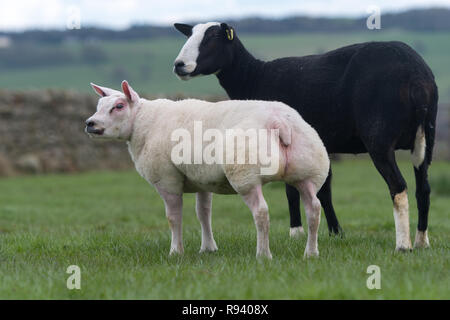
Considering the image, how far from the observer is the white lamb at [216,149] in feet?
17.1

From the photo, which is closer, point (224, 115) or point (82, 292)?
point (82, 292)

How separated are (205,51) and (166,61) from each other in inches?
2582

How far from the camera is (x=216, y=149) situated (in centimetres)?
537

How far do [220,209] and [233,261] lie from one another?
22.8 ft

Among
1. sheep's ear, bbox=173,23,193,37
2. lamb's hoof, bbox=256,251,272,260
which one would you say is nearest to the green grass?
sheep's ear, bbox=173,23,193,37

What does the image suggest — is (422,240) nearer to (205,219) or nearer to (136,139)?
(205,219)

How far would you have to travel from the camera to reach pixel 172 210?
6027 mm

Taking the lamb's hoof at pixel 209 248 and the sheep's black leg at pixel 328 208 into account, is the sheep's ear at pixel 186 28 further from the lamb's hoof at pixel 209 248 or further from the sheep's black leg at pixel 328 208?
the lamb's hoof at pixel 209 248

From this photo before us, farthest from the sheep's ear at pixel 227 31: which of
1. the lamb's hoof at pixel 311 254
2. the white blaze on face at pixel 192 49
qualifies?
the lamb's hoof at pixel 311 254

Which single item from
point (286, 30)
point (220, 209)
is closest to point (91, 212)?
point (220, 209)

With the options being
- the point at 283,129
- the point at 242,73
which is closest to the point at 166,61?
the point at 242,73

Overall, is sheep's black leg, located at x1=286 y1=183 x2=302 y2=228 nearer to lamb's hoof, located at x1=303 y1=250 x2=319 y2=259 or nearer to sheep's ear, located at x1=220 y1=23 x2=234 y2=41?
lamb's hoof, located at x1=303 y1=250 x2=319 y2=259

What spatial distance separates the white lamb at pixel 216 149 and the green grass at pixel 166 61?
51579mm
